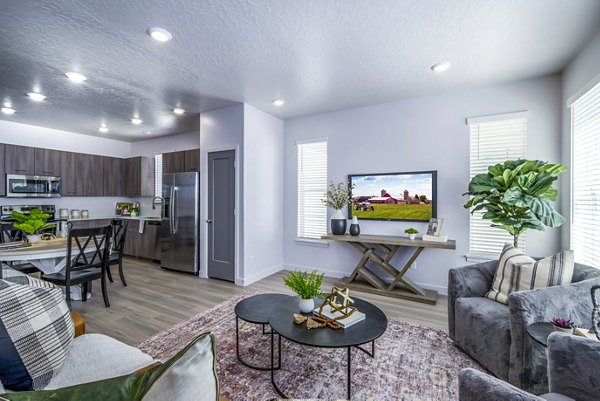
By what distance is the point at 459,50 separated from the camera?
8.49ft

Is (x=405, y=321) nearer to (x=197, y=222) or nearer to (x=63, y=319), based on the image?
(x=63, y=319)

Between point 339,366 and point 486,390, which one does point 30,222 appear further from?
point 486,390

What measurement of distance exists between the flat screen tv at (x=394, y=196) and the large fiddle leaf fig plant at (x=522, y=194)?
773mm

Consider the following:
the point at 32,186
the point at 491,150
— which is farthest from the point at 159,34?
the point at 32,186

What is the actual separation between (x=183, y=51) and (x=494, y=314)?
3519mm

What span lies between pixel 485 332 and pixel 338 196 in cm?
256

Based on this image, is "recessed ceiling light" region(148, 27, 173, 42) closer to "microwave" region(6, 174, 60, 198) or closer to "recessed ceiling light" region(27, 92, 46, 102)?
"recessed ceiling light" region(27, 92, 46, 102)

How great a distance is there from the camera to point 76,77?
10.2 feet

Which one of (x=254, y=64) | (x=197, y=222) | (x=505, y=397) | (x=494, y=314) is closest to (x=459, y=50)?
(x=254, y=64)

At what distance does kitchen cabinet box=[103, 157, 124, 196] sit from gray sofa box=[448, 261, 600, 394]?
23.2ft

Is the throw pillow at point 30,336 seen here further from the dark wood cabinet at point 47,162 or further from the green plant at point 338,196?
the dark wood cabinet at point 47,162

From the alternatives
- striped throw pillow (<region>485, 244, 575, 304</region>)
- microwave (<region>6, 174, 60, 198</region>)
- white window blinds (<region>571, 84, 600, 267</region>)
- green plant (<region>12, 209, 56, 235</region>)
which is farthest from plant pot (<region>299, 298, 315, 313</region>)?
microwave (<region>6, 174, 60, 198</region>)

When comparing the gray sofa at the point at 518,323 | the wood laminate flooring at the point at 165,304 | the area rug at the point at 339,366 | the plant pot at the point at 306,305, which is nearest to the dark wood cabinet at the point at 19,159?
the wood laminate flooring at the point at 165,304

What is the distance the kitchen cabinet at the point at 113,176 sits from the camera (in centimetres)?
618
